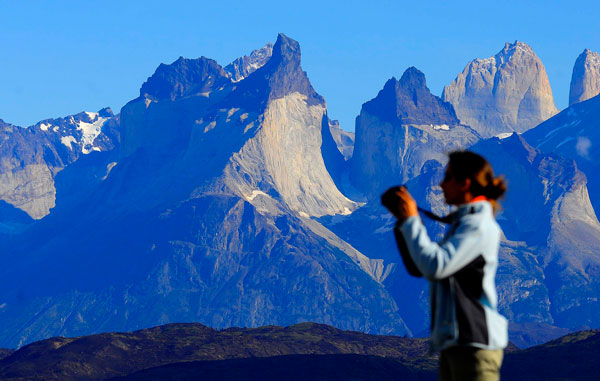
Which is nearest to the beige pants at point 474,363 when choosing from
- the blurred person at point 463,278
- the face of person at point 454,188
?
the blurred person at point 463,278

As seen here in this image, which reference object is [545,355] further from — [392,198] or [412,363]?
[392,198]

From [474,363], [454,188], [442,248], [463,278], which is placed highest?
[454,188]

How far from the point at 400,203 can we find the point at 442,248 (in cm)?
63

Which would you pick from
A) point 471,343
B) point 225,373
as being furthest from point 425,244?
point 225,373

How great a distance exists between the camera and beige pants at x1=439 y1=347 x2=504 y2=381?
11.3 meters

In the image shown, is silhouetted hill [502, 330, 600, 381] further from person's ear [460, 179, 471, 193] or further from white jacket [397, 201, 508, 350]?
white jacket [397, 201, 508, 350]

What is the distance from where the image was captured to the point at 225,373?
187m

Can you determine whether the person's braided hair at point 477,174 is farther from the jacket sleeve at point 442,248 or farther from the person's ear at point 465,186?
the jacket sleeve at point 442,248

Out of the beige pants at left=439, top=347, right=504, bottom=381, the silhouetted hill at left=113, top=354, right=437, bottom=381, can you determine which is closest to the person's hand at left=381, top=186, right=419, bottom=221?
the beige pants at left=439, top=347, right=504, bottom=381

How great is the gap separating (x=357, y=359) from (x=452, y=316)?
182m

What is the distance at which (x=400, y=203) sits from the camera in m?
11.2

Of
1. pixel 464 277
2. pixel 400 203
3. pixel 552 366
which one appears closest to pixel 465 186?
pixel 400 203

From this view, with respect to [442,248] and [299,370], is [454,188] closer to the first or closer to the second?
[442,248]

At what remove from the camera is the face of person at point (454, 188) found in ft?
38.6
